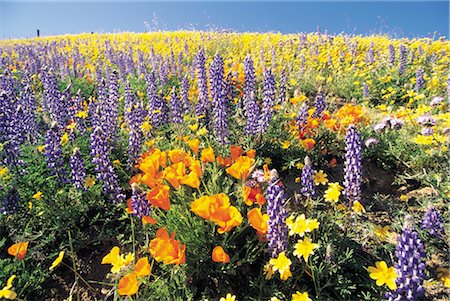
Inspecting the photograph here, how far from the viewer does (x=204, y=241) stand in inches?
101

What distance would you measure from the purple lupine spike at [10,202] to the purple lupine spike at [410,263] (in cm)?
305

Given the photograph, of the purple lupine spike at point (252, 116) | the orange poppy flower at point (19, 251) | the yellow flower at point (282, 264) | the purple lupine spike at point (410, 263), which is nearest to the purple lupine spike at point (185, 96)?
the purple lupine spike at point (252, 116)

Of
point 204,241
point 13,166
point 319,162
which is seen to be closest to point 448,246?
point 319,162

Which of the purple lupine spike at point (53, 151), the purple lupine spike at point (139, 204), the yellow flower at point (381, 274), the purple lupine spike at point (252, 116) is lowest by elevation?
the yellow flower at point (381, 274)

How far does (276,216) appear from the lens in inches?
84.4

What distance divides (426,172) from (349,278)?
203 centimetres

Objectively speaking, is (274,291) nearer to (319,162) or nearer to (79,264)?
(79,264)

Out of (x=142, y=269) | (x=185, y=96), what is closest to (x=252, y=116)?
(x=185, y=96)

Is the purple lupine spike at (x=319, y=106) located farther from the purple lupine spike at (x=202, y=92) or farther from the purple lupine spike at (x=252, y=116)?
the purple lupine spike at (x=202, y=92)

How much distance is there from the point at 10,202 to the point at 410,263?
3134 millimetres

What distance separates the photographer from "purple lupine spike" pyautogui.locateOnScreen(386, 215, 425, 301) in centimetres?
175

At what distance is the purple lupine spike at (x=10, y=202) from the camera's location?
304 centimetres

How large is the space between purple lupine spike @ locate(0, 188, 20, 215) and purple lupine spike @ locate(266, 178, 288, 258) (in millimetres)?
2315

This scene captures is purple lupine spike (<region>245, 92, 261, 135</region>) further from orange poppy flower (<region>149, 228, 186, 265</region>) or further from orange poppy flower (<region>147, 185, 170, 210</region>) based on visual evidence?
orange poppy flower (<region>149, 228, 186, 265</region>)
